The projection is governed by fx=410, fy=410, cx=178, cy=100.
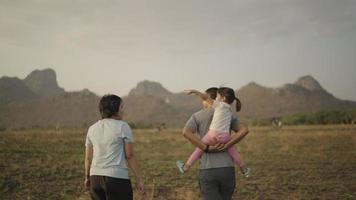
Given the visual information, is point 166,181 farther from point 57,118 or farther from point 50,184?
point 57,118

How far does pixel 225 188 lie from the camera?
4.60m

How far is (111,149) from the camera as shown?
13.4 feet

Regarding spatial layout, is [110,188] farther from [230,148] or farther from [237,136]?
[237,136]

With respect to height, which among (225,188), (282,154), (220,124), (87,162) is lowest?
(282,154)

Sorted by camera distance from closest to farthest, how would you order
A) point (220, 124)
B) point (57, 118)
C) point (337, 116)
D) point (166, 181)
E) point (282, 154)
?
point (220, 124), point (166, 181), point (282, 154), point (337, 116), point (57, 118)

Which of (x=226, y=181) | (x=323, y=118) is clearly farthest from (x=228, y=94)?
(x=323, y=118)

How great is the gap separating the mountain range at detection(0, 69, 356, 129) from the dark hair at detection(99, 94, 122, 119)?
203 ft

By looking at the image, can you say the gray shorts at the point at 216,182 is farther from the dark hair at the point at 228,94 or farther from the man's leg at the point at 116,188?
the man's leg at the point at 116,188

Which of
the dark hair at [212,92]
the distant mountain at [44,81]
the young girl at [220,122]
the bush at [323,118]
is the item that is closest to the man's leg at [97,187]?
the young girl at [220,122]

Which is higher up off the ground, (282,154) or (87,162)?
(87,162)

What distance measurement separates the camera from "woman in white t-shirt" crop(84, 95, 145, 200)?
404cm

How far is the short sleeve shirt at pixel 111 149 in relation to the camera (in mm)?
4051

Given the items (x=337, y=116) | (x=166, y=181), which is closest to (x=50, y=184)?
(x=166, y=181)

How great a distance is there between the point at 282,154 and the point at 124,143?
13.1m
